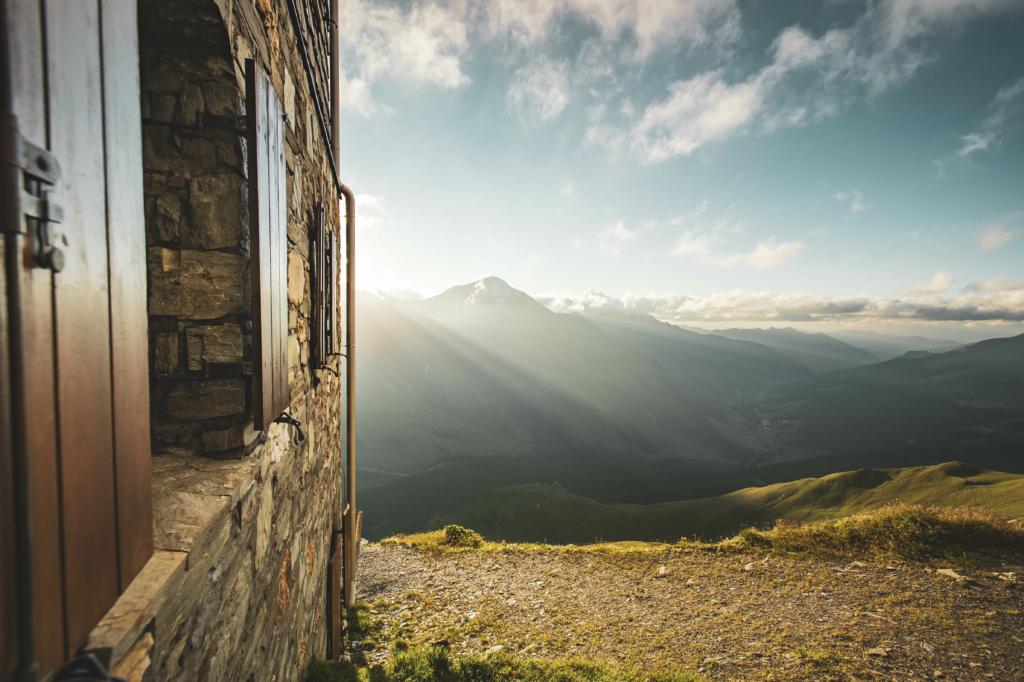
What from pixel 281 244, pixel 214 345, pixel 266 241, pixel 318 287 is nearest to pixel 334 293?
pixel 318 287

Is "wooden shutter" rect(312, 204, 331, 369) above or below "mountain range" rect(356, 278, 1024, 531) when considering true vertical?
above

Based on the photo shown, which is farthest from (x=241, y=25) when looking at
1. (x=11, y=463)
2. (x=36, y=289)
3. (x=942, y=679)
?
(x=942, y=679)

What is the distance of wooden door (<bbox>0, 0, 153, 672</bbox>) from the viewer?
0.67m

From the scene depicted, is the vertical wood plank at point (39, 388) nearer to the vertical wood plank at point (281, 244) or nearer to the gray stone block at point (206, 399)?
the gray stone block at point (206, 399)

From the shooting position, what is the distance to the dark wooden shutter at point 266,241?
5.65 ft

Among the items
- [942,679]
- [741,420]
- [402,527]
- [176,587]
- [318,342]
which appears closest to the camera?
[176,587]

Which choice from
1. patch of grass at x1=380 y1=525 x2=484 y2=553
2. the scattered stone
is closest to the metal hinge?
the scattered stone

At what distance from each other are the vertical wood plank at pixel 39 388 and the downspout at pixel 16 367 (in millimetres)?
12

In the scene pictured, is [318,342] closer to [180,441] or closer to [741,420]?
[180,441]

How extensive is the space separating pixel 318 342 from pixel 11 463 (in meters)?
3.02

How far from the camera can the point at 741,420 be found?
457 feet

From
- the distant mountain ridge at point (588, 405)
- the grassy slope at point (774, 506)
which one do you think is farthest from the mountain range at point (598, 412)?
the grassy slope at point (774, 506)

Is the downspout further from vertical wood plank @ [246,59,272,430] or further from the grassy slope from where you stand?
the grassy slope

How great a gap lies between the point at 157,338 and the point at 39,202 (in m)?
1.38
